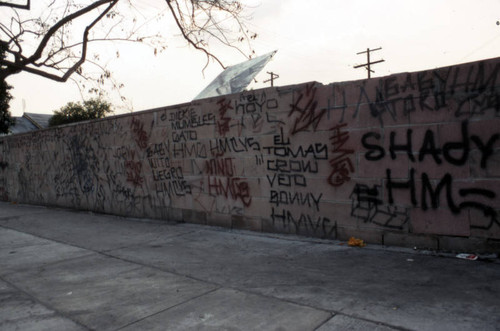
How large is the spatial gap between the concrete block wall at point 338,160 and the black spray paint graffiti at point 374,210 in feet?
0.04

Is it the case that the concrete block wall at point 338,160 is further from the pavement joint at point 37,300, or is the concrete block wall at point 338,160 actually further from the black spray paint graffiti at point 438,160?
the pavement joint at point 37,300

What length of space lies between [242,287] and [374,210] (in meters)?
2.08

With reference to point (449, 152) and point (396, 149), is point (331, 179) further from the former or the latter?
point (449, 152)

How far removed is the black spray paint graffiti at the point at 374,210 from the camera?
174 inches

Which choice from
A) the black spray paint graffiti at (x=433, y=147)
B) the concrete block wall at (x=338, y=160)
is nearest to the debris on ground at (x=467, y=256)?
the concrete block wall at (x=338, y=160)

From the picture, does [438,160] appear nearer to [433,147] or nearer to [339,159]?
[433,147]

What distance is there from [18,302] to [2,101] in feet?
73.6

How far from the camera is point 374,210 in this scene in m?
4.61

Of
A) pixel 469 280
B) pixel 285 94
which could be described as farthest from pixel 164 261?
pixel 469 280

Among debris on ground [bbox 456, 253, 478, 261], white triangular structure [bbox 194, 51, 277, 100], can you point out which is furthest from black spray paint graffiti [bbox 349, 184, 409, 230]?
white triangular structure [bbox 194, 51, 277, 100]

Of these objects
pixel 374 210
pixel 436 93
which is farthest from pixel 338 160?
pixel 436 93

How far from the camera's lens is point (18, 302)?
3359 millimetres

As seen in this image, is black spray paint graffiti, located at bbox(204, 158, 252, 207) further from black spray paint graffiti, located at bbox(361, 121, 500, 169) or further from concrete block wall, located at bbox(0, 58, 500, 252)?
black spray paint graffiti, located at bbox(361, 121, 500, 169)

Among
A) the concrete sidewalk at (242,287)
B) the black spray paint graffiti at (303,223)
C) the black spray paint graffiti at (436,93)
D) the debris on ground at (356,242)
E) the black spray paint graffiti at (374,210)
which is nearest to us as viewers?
the concrete sidewalk at (242,287)
